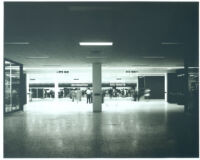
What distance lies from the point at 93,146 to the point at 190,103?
11.7m

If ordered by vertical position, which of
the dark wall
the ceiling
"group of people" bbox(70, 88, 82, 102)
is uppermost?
the ceiling

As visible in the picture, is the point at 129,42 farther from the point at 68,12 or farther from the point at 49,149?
the point at 49,149

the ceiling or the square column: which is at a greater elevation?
the ceiling

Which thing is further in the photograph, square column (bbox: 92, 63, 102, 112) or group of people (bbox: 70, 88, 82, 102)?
group of people (bbox: 70, 88, 82, 102)

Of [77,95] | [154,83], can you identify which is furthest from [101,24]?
[154,83]

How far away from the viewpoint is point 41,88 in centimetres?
4153

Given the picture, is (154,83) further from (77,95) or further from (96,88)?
(96,88)

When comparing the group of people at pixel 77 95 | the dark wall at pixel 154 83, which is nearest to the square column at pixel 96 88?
the group of people at pixel 77 95

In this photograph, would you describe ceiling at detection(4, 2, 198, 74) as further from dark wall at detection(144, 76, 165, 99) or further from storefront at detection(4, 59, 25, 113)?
dark wall at detection(144, 76, 165, 99)

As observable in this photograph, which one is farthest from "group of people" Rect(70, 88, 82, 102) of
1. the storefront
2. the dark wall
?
the storefront

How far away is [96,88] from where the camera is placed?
62.5 ft

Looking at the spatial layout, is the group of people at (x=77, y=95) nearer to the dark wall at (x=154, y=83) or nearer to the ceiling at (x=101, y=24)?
the dark wall at (x=154, y=83)

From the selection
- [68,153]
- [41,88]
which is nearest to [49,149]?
[68,153]

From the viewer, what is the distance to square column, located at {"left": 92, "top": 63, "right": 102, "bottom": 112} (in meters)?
18.7
